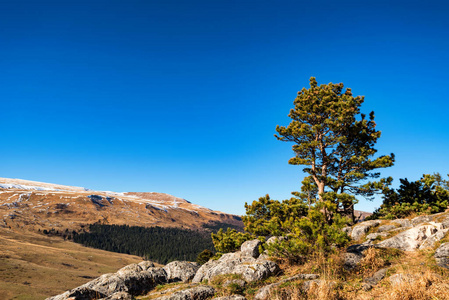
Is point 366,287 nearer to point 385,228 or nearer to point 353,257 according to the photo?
point 353,257

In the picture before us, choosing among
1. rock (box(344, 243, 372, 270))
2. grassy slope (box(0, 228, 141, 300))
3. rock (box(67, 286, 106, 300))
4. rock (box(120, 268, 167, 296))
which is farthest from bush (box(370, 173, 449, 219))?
grassy slope (box(0, 228, 141, 300))

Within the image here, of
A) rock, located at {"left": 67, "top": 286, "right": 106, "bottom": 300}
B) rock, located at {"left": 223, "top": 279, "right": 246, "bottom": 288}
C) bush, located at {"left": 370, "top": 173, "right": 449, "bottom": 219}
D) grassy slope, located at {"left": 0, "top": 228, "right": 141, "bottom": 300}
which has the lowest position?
grassy slope, located at {"left": 0, "top": 228, "right": 141, "bottom": 300}

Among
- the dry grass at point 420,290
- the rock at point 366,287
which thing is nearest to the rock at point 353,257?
the rock at point 366,287

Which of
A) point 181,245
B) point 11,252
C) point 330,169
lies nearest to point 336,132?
point 330,169

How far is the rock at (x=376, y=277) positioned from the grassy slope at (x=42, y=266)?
100276 millimetres

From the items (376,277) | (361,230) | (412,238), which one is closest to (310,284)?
(376,277)

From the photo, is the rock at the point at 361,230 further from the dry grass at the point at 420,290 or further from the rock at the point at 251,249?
the dry grass at the point at 420,290

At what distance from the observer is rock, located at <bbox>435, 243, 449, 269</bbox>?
31.3 feet

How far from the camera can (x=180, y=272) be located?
1698cm

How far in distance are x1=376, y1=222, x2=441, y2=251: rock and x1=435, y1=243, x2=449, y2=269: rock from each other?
7.50ft

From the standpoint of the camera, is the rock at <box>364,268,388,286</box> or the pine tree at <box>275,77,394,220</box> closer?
the rock at <box>364,268,388,286</box>

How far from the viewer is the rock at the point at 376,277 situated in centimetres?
900

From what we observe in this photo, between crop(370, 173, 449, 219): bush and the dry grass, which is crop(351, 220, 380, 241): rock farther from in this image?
the dry grass

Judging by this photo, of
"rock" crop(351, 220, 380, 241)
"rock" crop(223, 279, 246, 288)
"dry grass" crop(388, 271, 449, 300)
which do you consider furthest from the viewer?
"rock" crop(351, 220, 380, 241)
